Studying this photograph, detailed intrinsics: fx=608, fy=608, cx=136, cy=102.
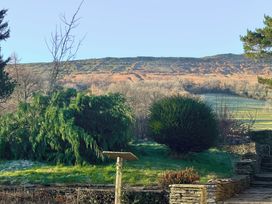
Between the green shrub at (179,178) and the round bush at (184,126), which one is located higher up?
the round bush at (184,126)

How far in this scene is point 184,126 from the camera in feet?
68.3

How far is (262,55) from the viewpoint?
28.6m

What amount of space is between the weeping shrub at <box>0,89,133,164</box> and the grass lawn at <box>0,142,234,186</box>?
61cm

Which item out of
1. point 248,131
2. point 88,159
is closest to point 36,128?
point 88,159

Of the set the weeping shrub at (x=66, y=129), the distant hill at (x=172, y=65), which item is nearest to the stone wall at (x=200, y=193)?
the weeping shrub at (x=66, y=129)

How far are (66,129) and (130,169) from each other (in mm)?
2641

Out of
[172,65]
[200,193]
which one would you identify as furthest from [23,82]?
[172,65]

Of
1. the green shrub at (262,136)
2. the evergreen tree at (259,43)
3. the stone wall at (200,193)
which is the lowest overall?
the stone wall at (200,193)

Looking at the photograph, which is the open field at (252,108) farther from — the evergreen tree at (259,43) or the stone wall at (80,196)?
the stone wall at (80,196)

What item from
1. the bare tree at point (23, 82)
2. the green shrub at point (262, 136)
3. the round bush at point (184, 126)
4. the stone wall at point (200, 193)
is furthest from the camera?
Answer: the bare tree at point (23, 82)

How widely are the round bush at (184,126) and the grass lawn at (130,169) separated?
59 centimetres

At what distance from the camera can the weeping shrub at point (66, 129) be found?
779 inches

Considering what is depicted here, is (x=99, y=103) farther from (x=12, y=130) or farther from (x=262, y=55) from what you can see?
(x=262, y=55)

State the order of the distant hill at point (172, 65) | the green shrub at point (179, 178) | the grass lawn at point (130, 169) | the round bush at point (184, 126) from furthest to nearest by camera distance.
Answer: the distant hill at point (172, 65), the round bush at point (184, 126), the grass lawn at point (130, 169), the green shrub at point (179, 178)
